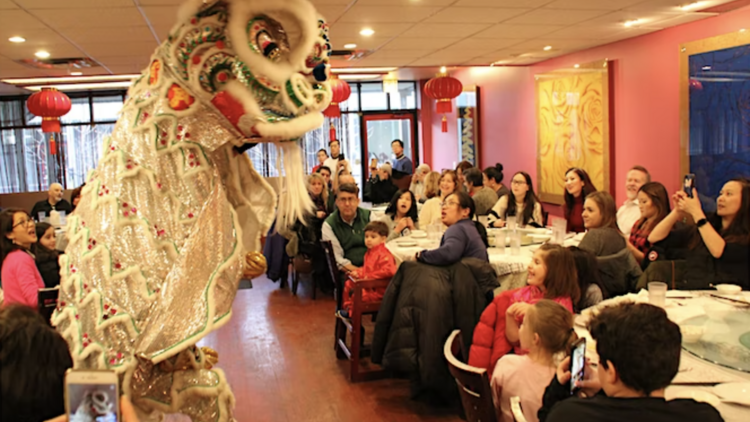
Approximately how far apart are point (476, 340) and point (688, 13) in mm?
4535

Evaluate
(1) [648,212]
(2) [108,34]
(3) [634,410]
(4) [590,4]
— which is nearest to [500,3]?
(4) [590,4]

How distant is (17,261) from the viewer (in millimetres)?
3496

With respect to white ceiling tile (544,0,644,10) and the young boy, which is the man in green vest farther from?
white ceiling tile (544,0,644,10)

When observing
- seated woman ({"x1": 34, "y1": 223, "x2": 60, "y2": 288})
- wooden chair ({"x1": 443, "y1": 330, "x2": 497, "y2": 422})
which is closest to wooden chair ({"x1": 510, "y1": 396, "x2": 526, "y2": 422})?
wooden chair ({"x1": 443, "y1": 330, "x2": 497, "y2": 422})

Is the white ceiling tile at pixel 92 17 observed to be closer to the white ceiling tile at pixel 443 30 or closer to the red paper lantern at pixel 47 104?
the white ceiling tile at pixel 443 30

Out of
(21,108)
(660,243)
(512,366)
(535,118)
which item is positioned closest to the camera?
(512,366)

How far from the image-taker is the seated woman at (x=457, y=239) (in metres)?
3.79

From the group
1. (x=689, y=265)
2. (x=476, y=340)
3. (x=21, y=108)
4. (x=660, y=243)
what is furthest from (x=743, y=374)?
(x=21, y=108)

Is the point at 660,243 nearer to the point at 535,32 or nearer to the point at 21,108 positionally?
the point at 535,32

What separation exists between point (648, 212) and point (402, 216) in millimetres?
2354

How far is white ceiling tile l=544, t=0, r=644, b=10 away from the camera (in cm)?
531

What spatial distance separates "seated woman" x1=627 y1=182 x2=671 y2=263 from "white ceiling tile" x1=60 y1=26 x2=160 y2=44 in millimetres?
4319

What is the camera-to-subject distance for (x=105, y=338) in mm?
1564

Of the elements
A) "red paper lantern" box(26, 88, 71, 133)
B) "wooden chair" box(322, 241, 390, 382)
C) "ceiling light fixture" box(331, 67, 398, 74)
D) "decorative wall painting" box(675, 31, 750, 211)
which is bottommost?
"wooden chair" box(322, 241, 390, 382)
